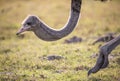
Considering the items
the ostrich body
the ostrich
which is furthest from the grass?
the ostrich body

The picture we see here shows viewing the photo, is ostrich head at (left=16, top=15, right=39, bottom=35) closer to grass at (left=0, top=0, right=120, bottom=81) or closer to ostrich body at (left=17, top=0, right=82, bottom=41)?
ostrich body at (left=17, top=0, right=82, bottom=41)

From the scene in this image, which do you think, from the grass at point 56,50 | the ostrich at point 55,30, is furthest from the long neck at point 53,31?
the grass at point 56,50

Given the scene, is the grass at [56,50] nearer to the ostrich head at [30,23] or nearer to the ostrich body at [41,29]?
the ostrich body at [41,29]

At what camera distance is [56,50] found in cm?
1307

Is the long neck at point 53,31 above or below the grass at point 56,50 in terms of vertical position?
above

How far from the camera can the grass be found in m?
→ 9.18

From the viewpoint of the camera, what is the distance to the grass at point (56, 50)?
9.18 m

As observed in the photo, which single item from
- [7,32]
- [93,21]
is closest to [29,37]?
[7,32]

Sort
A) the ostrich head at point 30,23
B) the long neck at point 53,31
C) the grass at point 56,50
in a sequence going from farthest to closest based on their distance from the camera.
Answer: the grass at point 56,50 → the long neck at point 53,31 → the ostrich head at point 30,23

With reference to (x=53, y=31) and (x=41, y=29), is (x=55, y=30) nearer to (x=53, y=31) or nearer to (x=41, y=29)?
(x=53, y=31)

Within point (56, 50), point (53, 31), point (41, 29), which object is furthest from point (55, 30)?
point (56, 50)

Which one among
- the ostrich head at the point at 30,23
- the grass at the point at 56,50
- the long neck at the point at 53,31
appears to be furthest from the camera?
the grass at the point at 56,50

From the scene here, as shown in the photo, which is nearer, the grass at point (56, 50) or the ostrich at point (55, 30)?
the ostrich at point (55, 30)

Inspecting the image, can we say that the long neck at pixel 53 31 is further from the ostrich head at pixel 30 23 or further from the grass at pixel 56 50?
the grass at pixel 56 50
